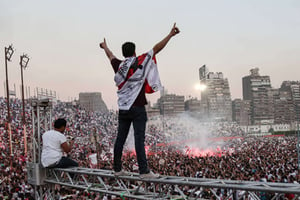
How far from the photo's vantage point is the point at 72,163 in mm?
5445

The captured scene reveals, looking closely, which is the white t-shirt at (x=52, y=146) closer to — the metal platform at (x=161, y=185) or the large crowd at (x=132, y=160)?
the metal platform at (x=161, y=185)

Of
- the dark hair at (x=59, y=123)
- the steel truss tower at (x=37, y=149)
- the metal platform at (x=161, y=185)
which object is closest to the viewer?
the metal platform at (x=161, y=185)

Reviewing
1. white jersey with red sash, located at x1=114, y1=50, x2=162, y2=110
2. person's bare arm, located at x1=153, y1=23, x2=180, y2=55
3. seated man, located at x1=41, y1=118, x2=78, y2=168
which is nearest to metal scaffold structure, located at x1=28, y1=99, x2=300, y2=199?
seated man, located at x1=41, y1=118, x2=78, y2=168

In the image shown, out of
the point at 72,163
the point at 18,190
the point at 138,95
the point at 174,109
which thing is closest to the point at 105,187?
the point at 72,163

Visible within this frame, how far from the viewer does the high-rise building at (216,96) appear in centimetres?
16201

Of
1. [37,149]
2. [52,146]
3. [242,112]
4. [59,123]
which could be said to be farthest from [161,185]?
[242,112]

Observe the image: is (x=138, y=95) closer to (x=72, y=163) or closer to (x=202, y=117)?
(x=72, y=163)

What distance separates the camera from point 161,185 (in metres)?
3.98

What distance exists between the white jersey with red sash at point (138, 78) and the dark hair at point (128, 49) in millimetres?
132

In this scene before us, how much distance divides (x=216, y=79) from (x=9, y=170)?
6236 inches

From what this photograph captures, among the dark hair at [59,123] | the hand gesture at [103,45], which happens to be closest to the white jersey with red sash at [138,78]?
the hand gesture at [103,45]

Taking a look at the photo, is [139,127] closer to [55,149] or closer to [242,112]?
[55,149]

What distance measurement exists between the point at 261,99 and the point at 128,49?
6666 inches

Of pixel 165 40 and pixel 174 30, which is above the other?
pixel 174 30
